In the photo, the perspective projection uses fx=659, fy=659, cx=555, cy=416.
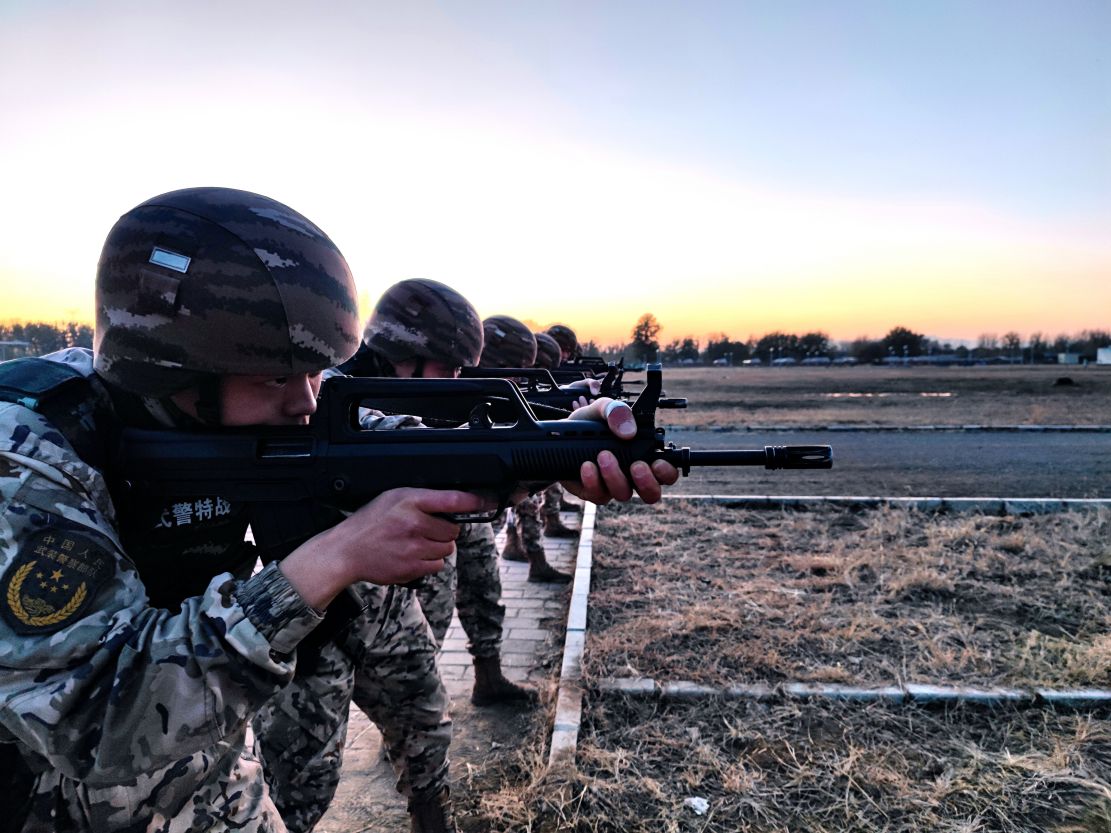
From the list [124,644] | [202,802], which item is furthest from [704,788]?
[124,644]

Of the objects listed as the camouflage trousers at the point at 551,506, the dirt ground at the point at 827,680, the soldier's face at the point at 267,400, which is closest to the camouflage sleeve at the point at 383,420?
the soldier's face at the point at 267,400

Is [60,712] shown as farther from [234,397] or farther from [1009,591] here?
[1009,591]

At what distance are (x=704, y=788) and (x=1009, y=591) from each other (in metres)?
3.77

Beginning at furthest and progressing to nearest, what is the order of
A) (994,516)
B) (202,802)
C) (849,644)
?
(994,516) → (849,644) → (202,802)

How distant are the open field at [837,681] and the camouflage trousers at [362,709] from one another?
678mm

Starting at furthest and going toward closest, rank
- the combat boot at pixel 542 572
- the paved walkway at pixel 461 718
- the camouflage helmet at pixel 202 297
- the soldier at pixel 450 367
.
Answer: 1. the combat boot at pixel 542 572
2. the soldier at pixel 450 367
3. the paved walkway at pixel 461 718
4. the camouflage helmet at pixel 202 297

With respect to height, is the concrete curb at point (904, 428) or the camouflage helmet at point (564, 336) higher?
the camouflage helmet at point (564, 336)

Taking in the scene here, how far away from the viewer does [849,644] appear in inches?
176

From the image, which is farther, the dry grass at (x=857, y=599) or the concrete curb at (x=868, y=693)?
the dry grass at (x=857, y=599)

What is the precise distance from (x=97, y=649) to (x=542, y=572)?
17.4ft

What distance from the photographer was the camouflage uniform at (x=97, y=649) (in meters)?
1.31

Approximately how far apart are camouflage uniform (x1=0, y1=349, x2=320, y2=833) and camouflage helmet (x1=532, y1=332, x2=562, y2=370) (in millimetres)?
6982

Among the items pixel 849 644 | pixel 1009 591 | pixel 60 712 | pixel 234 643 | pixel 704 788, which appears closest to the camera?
A: pixel 60 712

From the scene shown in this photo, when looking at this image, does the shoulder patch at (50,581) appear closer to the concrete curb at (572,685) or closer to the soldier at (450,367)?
the soldier at (450,367)
